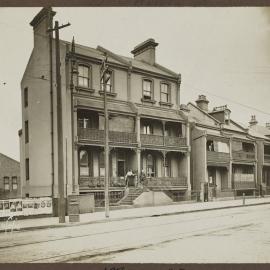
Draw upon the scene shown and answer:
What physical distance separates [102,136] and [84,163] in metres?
2.12

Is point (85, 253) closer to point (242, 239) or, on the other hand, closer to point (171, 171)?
point (242, 239)

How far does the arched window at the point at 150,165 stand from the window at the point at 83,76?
7.50m

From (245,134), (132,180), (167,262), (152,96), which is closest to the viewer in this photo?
(167,262)

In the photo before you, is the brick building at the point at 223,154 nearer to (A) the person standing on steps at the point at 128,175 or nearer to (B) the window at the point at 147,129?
(B) the window at the point at 147,129

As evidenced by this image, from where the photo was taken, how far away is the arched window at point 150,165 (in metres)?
30.9

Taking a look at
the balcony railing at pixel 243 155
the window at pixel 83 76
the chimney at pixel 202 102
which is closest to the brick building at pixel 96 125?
the window at pixel 83 76

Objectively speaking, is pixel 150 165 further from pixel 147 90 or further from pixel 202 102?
pixel 202 102

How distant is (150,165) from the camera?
102 feet

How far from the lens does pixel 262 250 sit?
411 inches

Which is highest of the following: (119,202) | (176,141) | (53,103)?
(53,103)

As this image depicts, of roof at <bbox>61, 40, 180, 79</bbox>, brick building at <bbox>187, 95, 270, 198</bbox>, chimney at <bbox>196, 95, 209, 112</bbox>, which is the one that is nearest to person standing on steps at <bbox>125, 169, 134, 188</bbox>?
brick building at <bbox>187, 95, 270, 198</bbox>

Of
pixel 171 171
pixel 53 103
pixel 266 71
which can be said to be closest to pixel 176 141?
pixel 171 171

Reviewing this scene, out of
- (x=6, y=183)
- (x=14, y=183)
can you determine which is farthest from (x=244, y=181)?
(x=6, y=183)

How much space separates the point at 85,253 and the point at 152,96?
73.0 ft
